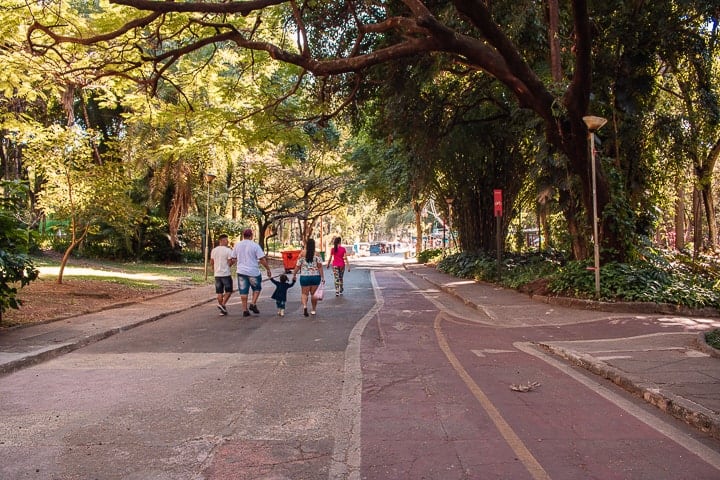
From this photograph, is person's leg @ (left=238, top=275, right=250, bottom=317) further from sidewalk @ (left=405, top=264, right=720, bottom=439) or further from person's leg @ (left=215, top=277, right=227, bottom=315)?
sidewalk @ (left=405, top=264, right=720, bottom=439)

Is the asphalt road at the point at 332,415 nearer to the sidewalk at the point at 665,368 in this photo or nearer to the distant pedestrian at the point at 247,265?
the sidewalk at the point at 665,368

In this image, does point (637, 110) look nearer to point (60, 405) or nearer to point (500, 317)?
point (500, 317)

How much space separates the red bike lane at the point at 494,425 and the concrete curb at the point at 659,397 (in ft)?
0.93

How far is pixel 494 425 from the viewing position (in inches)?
192

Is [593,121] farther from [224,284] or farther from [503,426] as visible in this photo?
[503,426]

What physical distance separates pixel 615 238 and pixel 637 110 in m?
3.56

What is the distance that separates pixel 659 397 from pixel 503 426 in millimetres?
1847

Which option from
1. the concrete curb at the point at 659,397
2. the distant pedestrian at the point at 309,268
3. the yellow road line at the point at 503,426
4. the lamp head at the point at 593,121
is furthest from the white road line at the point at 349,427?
the lamp head at the point at 593,121

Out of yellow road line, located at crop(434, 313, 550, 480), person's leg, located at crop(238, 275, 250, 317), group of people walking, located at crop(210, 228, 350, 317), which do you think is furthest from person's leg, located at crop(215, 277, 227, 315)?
yellow road line, located at crop(434, 313, 550, 480)

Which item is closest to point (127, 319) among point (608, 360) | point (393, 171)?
point (608, 360)

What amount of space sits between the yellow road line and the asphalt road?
16 millimetres

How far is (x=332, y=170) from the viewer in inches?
1117

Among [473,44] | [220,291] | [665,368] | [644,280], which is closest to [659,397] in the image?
[665,368]

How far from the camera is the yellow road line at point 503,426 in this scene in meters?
3.93
